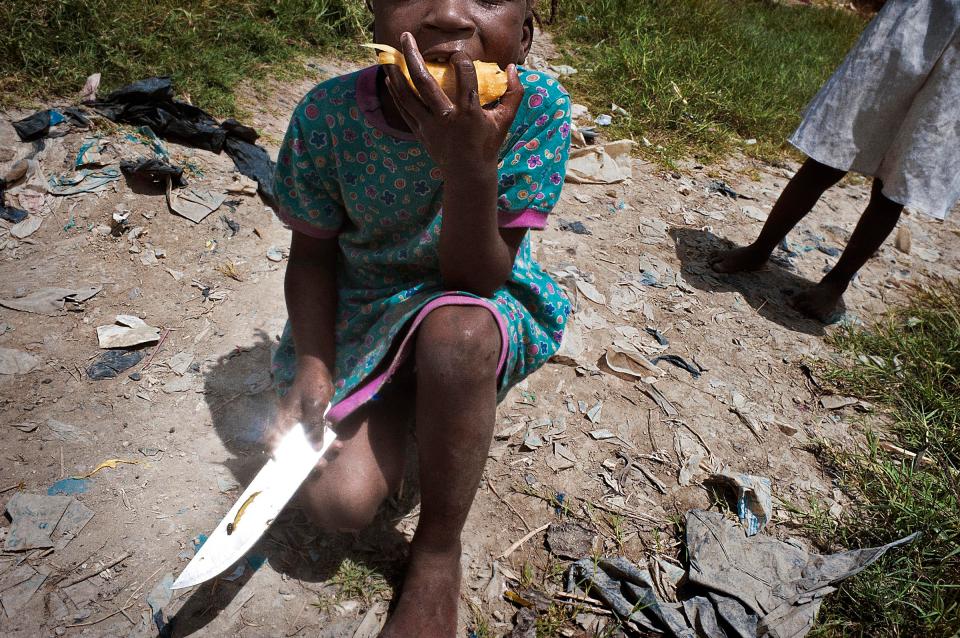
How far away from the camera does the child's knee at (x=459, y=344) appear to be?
138 centimetres

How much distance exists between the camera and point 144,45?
3398 mm

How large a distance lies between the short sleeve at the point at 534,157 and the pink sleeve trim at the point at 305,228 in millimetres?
501

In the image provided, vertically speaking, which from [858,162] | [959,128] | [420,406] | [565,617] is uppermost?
[959,128]

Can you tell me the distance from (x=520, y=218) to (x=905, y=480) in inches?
62.7

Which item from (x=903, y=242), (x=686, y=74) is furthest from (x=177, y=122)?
(x=903, y=242)

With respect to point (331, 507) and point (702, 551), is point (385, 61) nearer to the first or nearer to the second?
point (331, 507)

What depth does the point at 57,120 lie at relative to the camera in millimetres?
2877

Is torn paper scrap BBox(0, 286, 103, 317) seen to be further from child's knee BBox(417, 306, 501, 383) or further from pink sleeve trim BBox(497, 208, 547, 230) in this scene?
pink sleeve trim BBox(497, 208, 547, 230)

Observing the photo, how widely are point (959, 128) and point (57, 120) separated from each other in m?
3.91

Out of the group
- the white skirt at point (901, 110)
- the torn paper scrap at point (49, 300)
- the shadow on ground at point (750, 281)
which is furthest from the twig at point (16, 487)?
the white skirt at point (901, 110)

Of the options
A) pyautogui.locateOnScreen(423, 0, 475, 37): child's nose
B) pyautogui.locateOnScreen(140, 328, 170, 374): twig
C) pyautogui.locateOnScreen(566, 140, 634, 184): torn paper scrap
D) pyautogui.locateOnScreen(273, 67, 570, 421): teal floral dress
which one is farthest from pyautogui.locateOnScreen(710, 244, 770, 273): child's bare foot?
pyautogui.locateOnScreen(140, 328, 170, 374): twig

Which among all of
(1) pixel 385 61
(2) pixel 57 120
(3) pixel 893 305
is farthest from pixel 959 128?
(2) pixel 57 120

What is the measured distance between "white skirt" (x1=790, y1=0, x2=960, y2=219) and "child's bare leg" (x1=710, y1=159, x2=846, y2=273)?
4.8 inches

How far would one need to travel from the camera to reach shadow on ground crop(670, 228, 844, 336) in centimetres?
296
